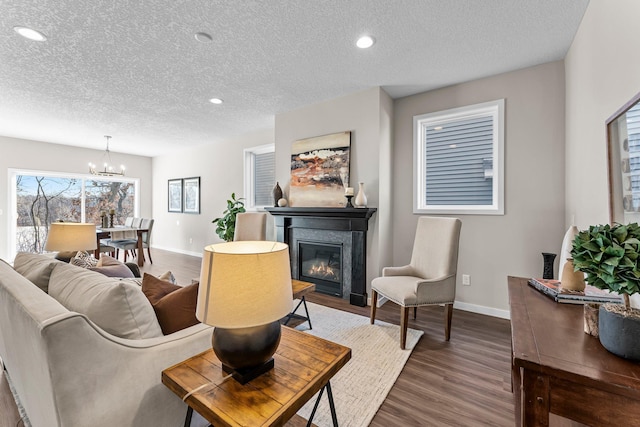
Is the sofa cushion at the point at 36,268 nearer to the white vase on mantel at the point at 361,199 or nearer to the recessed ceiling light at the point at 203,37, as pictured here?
the recessed ceiling light at the point at 203,37

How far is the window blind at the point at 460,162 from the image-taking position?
299 cm

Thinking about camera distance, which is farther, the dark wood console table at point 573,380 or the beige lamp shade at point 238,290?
the beige lamp shade at point 238,290

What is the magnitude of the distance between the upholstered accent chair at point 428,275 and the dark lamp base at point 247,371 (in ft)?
4.93

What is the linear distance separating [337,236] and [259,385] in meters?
2.58

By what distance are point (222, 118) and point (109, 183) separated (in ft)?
15.4

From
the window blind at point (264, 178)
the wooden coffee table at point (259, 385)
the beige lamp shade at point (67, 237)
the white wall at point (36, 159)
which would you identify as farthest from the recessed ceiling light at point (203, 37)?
the white wall at point (36, 159)

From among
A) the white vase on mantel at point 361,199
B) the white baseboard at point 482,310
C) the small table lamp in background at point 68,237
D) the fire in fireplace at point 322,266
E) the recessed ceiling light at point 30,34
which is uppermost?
the recessed ceiling light at point 30,34

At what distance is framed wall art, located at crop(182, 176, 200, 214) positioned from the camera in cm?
627

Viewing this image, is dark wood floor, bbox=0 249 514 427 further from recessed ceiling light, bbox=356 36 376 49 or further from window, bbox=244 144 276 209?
window, bbox=244 144 276 209

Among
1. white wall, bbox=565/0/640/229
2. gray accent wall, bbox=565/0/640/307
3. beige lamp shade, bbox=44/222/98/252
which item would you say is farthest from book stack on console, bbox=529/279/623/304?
beige lamp shade, bbox=44/222/98/252

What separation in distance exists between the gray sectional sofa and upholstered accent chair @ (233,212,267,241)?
234cm

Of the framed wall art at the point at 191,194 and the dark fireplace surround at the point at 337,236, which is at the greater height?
the framed wall art at the point at 191,194

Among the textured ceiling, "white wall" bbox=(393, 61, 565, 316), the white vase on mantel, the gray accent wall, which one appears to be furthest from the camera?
the white vase on mantel

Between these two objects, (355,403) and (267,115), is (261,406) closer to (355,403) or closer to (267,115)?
(355,403)
